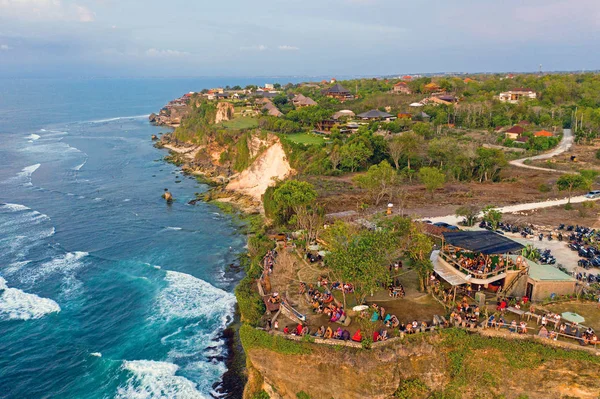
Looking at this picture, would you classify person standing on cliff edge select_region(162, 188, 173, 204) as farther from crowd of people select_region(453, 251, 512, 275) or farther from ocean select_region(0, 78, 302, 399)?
crowd of people select_region(453, 251, 512, 275)

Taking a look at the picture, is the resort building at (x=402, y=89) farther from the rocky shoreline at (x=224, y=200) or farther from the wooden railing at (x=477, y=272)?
the wooden railing at (x=477, y=272)

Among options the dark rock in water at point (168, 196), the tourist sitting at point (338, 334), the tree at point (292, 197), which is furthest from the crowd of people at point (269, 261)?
the dark rock in water at point (168, 196)

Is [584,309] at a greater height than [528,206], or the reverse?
[528,206]

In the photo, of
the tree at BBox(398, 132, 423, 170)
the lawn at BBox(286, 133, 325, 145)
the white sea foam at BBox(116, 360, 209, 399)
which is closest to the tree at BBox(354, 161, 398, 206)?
the tree at BBox(398, 132, 423, 170)

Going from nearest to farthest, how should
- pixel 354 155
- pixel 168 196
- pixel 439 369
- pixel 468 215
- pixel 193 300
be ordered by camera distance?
pixel 439 369
pixel 468 215
pixel 193 300
pixel 354 155
pixel 168 196

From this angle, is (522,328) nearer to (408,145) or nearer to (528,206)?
(528,206)

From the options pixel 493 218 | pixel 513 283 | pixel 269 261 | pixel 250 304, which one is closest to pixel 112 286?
pixel 269 261
